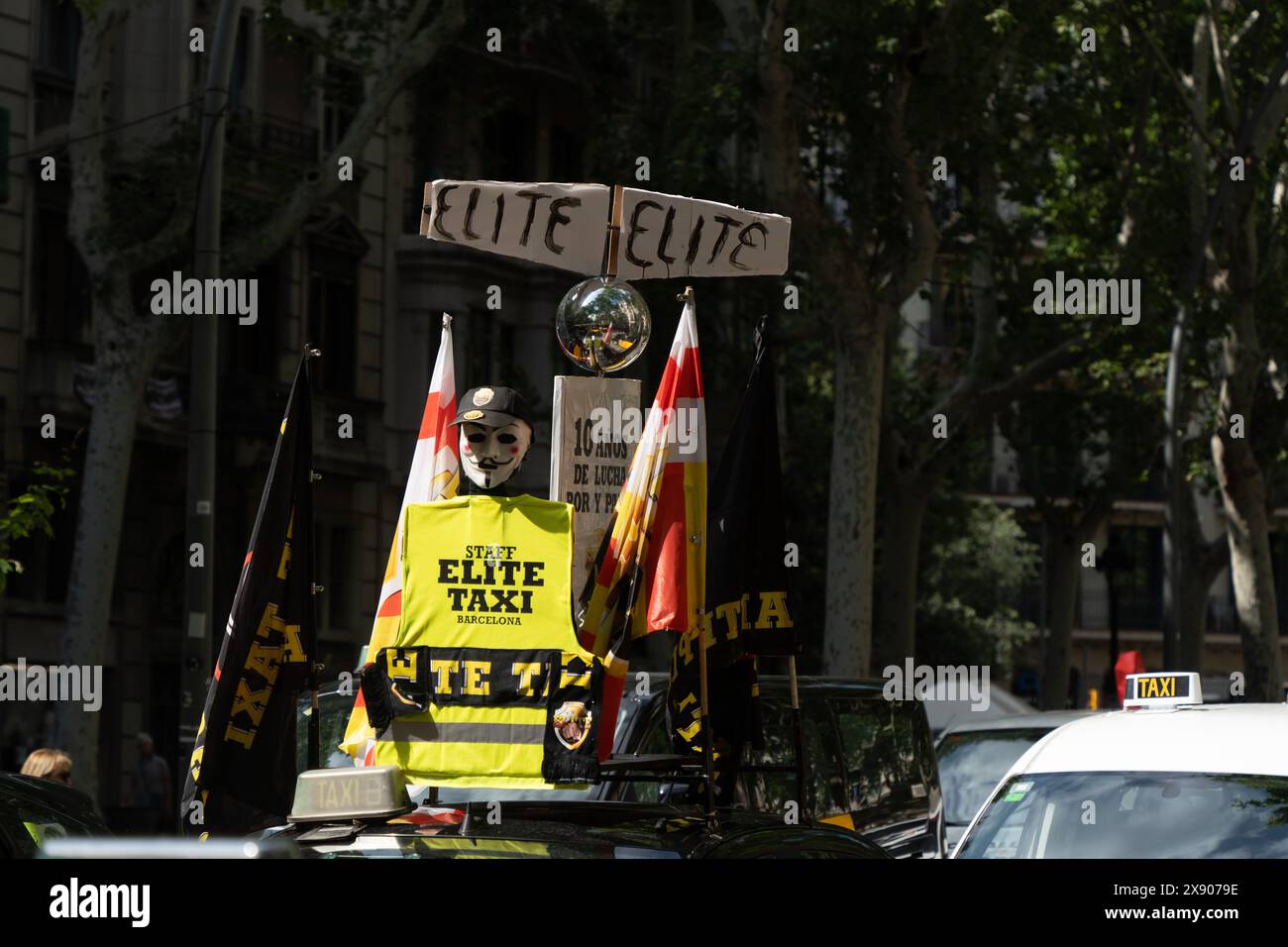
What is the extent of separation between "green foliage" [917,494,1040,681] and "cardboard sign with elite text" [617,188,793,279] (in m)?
34.6

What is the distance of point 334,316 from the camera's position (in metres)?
32.9

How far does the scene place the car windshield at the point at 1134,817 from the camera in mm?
6340

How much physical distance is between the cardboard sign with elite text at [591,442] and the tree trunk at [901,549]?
20.0m

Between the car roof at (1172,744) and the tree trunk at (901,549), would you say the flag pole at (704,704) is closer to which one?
the car roof at (1172,744)

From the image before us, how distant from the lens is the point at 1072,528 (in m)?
36.6

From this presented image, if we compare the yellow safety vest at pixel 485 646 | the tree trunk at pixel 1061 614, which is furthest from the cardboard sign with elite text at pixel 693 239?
the tree trunk at pixel 1061 614

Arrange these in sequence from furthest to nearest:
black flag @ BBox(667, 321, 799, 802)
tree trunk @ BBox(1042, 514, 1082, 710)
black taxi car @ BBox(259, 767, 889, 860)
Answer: tree trunk @ BBox(1042, 514, 1082, 710)
black flag @ BBox(667, 321, 799, 802)
black taxi car @ BBox(259, 767, 889, 860)

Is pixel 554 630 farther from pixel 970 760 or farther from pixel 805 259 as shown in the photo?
pixel 805 259

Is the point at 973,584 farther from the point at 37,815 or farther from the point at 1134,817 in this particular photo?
the point at 1134,817

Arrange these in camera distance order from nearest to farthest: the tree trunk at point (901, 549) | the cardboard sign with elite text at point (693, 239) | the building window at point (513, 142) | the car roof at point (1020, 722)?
1. the cardboard sign with elite text at point (693, 239)
2. the car roof at point (1020, 722)
3. the tree trunk at point (901, 549)
4. the building window at point (513, 142)

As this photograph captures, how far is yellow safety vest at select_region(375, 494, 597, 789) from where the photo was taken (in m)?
5.94

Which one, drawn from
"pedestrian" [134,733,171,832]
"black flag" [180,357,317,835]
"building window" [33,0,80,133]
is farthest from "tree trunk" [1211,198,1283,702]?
"black flag" [180,357,317,835]

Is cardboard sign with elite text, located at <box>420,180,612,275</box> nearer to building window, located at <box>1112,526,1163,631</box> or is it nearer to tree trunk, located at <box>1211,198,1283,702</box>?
tree trunk, located at <box>1211,198,1283,702</box>

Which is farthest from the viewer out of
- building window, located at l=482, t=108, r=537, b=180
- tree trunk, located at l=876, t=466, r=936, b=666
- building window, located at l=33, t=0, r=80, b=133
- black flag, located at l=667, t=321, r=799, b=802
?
building window, located at l=482, t=108, r=537, b=180
